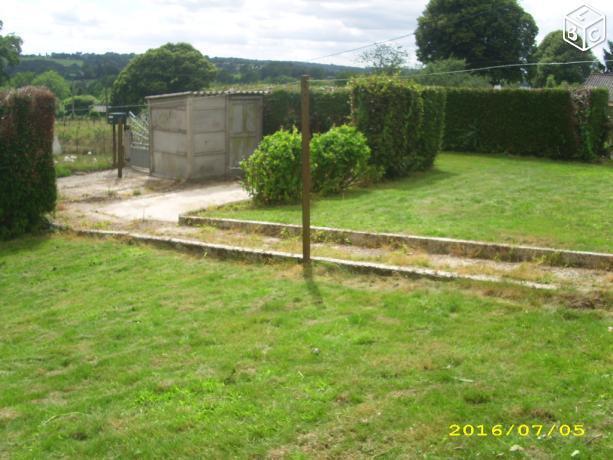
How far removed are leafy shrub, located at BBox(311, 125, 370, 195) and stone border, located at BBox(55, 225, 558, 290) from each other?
425 centimetres

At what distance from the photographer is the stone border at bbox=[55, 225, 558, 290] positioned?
7.36 metres

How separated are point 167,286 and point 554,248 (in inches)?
168

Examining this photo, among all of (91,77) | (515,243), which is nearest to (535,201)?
(515,243)

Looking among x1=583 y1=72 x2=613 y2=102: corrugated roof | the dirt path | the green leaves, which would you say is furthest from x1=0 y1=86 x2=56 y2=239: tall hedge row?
x1=583 y1=72 x2=613 y2=102: corrugated roof

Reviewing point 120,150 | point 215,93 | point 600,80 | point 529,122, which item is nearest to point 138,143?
point 120,150

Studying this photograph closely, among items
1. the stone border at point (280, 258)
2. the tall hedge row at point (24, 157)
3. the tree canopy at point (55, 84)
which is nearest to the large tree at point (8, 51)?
the tree canopy at point (55, 84)

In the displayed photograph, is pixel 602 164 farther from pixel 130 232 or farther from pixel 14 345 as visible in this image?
pixel 14 345

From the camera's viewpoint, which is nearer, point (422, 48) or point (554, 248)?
point (554, 248)

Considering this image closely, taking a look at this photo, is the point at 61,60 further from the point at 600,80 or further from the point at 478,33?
the point at 600,80

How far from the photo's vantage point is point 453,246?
29.1ft

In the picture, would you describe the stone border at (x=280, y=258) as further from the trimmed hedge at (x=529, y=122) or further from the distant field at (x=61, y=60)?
the distant field at (x=61, y=60)

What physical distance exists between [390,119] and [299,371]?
11952mm

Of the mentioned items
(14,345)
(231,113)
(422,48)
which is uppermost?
(422,48)

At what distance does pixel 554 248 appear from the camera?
8.36 m
